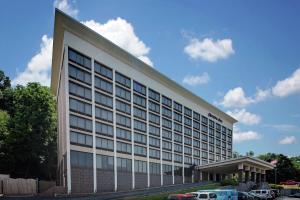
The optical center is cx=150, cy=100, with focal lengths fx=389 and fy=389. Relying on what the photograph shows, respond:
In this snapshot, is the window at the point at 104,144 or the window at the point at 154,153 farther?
the window at the point at 154,153

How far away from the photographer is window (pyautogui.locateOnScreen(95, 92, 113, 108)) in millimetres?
59562

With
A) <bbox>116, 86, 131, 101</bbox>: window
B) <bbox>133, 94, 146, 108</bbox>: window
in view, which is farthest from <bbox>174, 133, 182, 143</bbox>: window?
<bbox>116, 86, 131, 101</bbox>: window

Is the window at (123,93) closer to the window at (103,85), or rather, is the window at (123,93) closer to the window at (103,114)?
the window at (103,85)

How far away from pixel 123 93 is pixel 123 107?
2.39 metres

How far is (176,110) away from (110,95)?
28335 millimetres

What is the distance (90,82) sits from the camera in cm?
5794

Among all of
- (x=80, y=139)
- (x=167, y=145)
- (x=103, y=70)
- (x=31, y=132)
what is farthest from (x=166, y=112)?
(x=80, y=139)

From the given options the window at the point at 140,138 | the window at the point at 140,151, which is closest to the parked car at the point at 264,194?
the window at the point at 140,151

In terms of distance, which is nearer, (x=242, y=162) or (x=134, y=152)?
(x=134, y=152)

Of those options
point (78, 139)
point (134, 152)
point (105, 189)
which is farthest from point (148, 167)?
point (78, 139)

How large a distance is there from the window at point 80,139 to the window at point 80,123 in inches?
40.3

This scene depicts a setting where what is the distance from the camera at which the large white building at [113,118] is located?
5462 cm

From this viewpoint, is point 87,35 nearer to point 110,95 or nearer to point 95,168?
point 110,95

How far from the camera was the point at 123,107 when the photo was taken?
66062 mm
